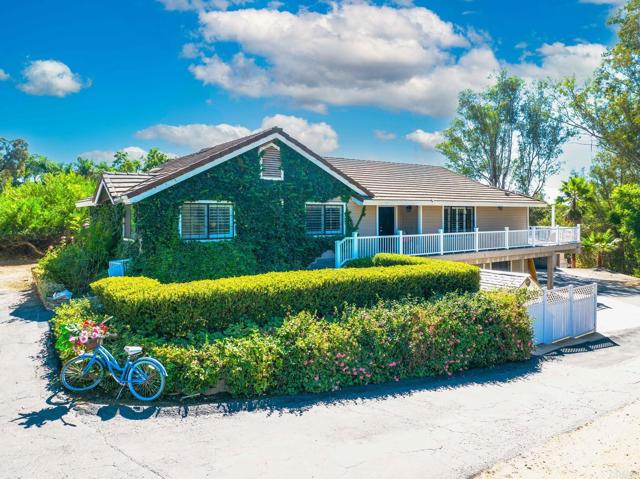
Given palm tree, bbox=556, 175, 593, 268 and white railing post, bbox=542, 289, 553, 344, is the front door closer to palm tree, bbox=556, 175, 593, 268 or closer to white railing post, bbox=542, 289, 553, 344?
white railing post, bbox=542, 289, 553, 344

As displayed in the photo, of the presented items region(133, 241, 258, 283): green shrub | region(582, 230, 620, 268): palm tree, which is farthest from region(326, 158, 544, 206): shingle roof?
region(582, 230, 620, 268): palm tree

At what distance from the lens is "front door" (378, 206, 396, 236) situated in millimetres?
21266

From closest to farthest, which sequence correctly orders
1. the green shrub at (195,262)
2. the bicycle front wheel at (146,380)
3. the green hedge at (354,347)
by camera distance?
the bicycle front wheel at (146,380) → the green hedge at (354,347) → the green shrub at (195,262)

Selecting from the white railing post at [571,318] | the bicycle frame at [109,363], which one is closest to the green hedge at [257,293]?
the bicycle frame at [109,363]

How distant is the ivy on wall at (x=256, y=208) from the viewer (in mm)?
14000

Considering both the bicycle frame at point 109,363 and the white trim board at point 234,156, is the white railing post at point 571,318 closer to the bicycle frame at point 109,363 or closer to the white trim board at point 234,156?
the white trim board at point 234,156

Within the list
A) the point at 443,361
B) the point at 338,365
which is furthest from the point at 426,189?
the point at 338,365

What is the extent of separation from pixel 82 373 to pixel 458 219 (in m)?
19.8

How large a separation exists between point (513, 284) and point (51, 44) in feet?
67.2

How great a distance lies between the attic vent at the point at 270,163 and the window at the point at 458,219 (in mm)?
10369

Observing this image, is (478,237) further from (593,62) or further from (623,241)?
(623,241)

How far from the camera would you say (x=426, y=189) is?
73.1 feet

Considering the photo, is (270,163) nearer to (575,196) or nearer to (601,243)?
(575,196)

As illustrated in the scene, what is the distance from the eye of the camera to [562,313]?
43.6ft
